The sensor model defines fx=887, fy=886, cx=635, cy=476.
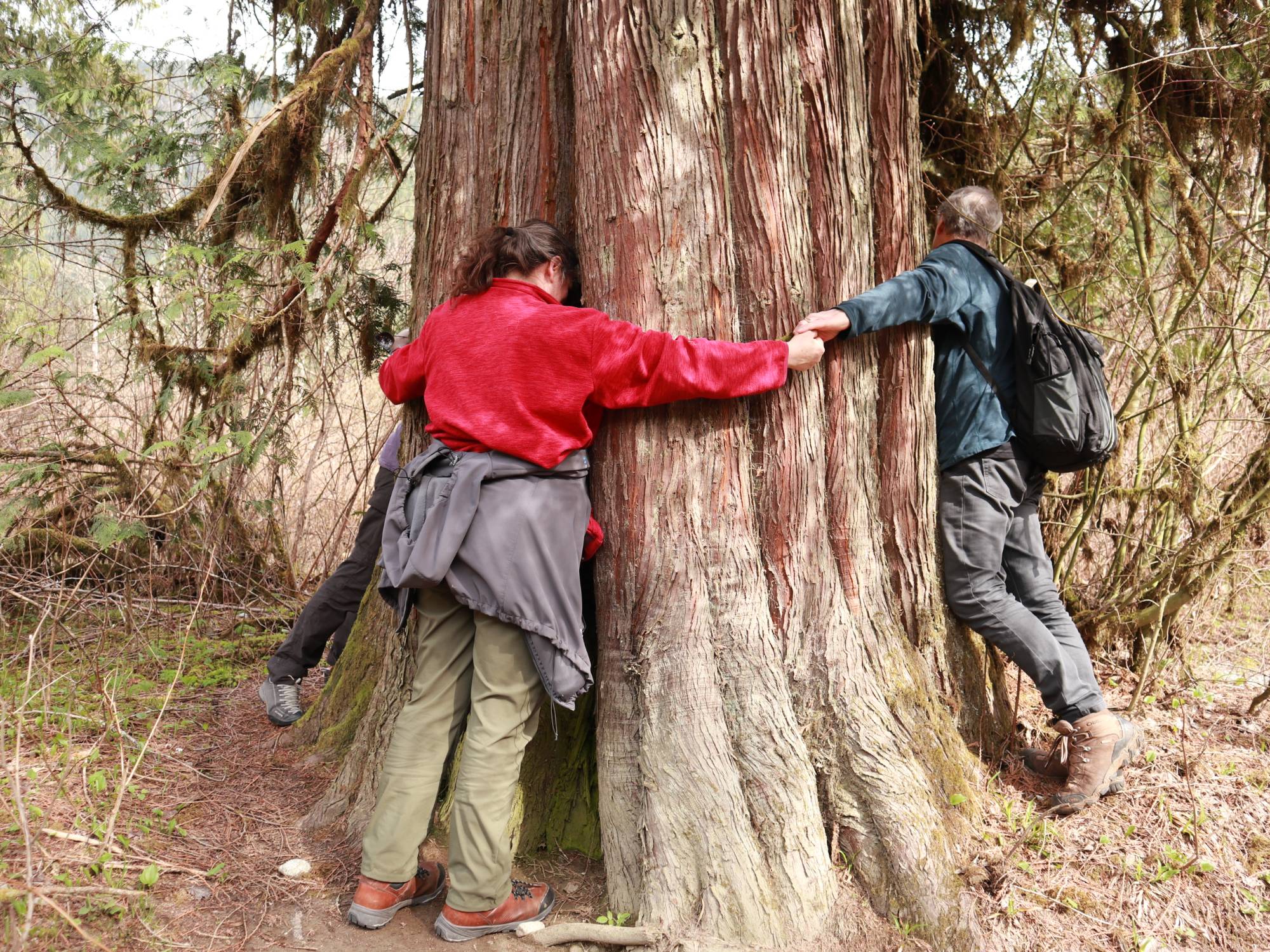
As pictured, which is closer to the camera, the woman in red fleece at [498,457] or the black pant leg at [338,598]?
the woman in red fleece at [498,457]

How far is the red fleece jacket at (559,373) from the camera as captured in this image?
2.74 metres

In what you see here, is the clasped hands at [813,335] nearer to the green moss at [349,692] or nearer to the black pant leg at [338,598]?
the black pant leg at [338,598]

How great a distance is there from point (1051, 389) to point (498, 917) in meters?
2.74

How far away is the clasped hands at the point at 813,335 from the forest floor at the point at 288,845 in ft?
5.71

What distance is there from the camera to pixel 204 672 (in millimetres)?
4672

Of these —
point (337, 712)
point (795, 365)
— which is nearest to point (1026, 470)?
point (795, 365)

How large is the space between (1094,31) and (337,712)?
500 cm

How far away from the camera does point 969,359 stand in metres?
3.50

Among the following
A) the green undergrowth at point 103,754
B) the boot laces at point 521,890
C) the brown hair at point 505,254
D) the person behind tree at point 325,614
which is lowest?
the boot laces at point 521,890

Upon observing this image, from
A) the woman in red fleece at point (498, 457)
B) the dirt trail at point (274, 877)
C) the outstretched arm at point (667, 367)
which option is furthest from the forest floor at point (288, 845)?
the outstretched arm at point (667, 367)

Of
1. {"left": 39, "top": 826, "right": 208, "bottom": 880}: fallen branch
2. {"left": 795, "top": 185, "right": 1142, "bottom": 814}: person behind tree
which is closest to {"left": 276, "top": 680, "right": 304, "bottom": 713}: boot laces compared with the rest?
{"left": 39, "top": 826, "right": 208, "bottom": 880}: fallen branch

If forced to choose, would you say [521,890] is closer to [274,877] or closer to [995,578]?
[274,877]

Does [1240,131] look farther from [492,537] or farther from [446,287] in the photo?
[492,537]

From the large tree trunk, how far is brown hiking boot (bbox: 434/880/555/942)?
25 centimetres
